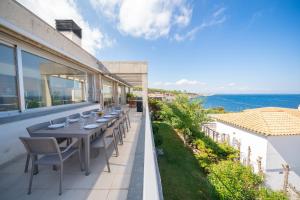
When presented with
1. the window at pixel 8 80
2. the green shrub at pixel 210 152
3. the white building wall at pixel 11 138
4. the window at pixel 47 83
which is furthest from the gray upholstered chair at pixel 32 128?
the green shrub at pixel 210 152

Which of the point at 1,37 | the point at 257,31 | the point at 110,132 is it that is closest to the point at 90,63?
the point at 1,37

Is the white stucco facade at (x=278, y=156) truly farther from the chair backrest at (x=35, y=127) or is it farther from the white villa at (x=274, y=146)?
the chair backrest at (x=35, y=127)

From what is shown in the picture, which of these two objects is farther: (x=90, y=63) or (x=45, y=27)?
(x=90, y=63)

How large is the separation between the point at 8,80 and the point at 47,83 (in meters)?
1.49

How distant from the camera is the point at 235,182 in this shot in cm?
482

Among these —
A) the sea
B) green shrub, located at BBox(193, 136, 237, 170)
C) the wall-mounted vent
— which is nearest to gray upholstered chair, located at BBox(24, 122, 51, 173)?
the wall-mounted vent

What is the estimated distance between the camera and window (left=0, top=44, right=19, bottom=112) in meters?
3.38

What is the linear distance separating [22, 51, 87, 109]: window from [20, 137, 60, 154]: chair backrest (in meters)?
2.46

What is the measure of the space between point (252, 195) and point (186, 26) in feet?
51.7

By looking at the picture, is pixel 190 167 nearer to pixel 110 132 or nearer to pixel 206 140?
pixel 206 140

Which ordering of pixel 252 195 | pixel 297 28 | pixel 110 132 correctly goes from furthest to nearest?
pixel 297 28 < pixel 252 195 < pixel 110 132

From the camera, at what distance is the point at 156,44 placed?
1881 cm

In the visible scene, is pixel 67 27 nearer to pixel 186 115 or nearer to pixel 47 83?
pixel 47 83

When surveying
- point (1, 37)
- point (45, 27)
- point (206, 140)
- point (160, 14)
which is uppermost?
point (160, 14)
